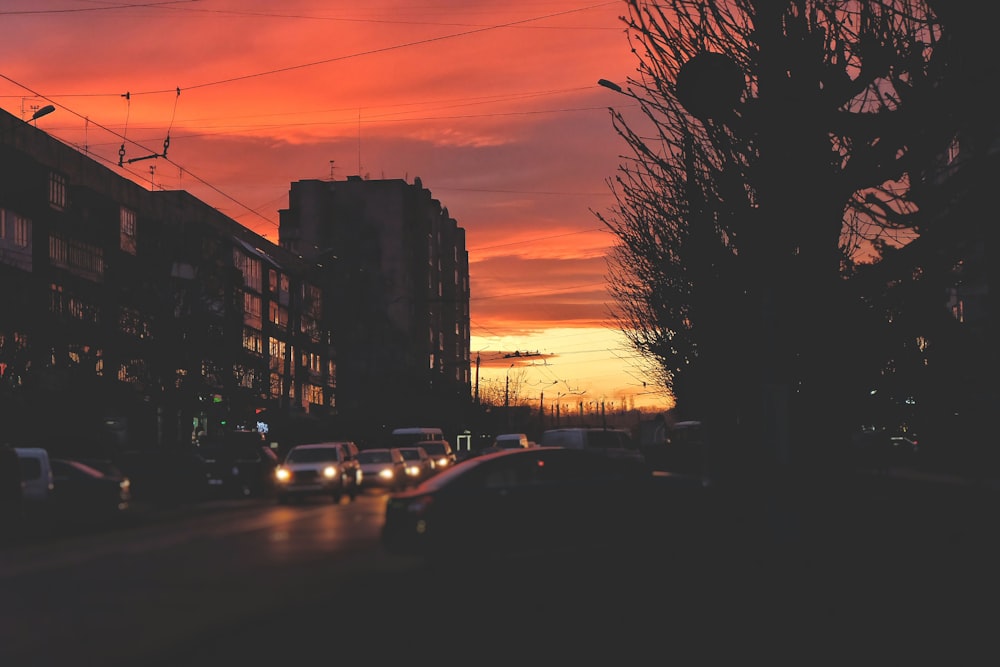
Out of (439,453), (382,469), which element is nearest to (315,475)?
(382,469)

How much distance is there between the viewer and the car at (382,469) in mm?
44594

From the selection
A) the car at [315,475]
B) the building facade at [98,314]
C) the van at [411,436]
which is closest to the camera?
the car at [315,475]

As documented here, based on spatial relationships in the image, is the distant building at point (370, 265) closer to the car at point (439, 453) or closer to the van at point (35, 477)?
the car at point (439, 453)

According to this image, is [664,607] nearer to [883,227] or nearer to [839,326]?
[883,227]

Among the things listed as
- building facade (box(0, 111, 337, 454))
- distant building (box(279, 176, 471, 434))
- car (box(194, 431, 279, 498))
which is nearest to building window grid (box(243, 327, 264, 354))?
building facade (box(0, 111, 337, 454))

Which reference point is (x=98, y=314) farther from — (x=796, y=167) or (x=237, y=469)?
(x=796, y=167)

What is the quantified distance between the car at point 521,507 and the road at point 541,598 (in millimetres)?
265

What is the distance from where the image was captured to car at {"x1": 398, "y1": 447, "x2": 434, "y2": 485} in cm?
4966

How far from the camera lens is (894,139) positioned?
1856cm

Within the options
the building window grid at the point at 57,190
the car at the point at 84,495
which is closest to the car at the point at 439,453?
the building window grid at the point at 57,190

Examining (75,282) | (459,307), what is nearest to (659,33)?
(75,282)

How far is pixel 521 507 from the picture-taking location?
16953 millimetres

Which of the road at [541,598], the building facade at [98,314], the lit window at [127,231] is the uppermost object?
the lit window at [127,231]

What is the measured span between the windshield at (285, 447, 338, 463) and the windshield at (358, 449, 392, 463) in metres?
4.72
